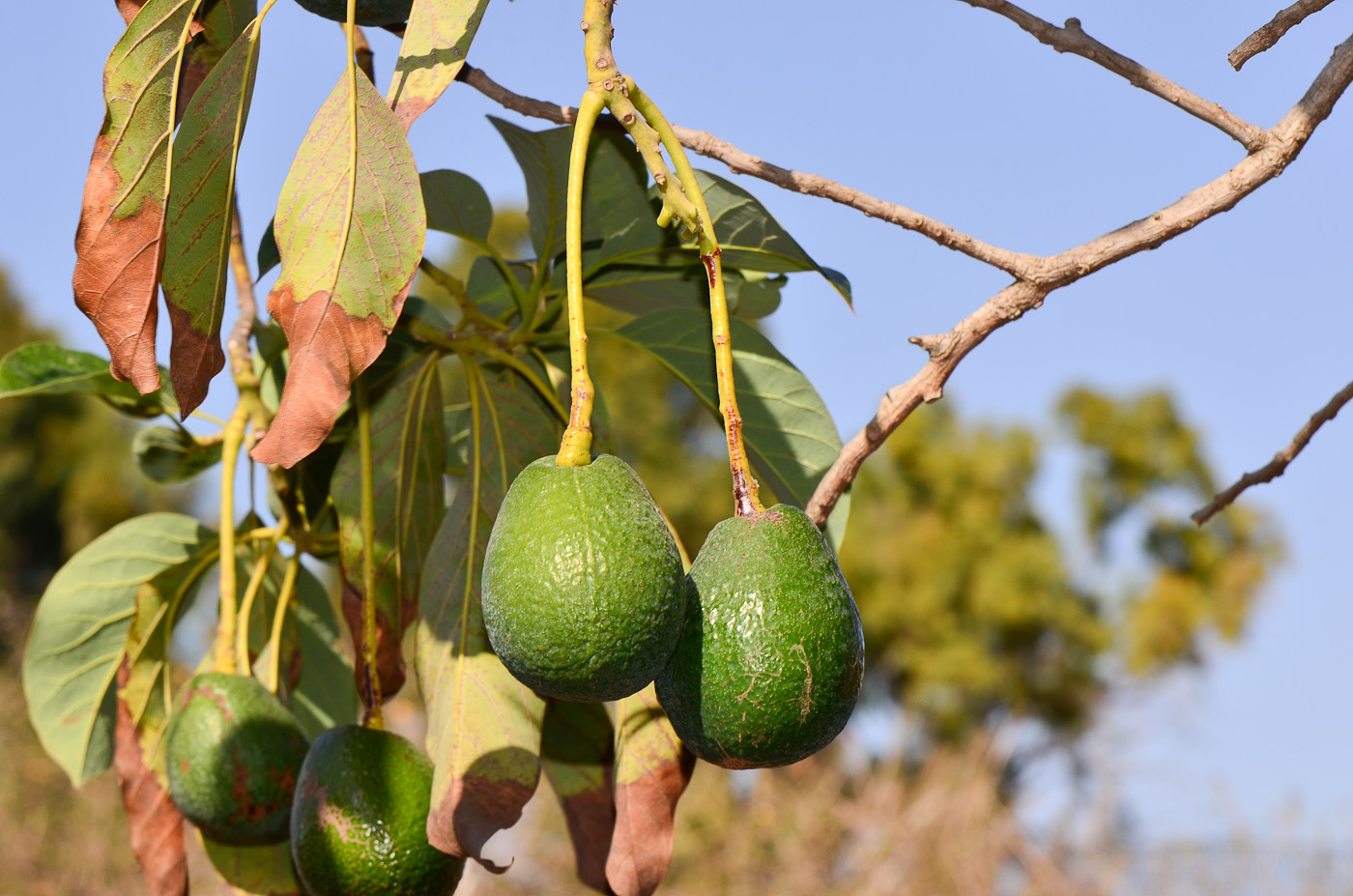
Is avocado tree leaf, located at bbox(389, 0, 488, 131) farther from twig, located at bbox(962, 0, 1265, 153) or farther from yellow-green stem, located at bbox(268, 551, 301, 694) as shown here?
yellow-green stem, located at bbox(268, 551, 301, 694)

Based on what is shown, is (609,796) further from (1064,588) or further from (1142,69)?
(1064,588)

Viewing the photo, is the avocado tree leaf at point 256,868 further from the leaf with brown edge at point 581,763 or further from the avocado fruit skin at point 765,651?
the avocado fruit skin at point 765,651

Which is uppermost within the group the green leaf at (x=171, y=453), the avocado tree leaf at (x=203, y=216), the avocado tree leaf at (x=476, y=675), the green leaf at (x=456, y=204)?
the avocado tree leaf at (x=203, y=216)

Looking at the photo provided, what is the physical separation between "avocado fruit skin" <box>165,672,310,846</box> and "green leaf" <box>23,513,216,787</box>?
1.40 feet

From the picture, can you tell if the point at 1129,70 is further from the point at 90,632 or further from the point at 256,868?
the point at 90,632

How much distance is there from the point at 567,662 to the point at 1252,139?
70 centimetres

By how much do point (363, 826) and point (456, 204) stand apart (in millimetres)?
679

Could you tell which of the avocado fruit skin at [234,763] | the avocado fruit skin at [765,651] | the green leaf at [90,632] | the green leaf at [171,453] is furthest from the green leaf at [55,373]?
the avocado fruit skin at [765,651]

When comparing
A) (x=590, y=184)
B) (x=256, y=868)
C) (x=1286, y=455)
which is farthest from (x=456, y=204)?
(x=1286, y=455)

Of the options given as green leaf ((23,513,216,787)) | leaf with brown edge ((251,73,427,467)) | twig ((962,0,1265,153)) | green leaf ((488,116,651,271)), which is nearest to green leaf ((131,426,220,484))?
green leaf ((23,513,216,787))

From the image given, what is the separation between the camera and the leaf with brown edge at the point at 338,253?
770 millimetres

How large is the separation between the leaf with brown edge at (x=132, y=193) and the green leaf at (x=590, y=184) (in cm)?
32

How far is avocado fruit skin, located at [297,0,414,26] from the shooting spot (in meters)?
1.04

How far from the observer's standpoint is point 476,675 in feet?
3.43
